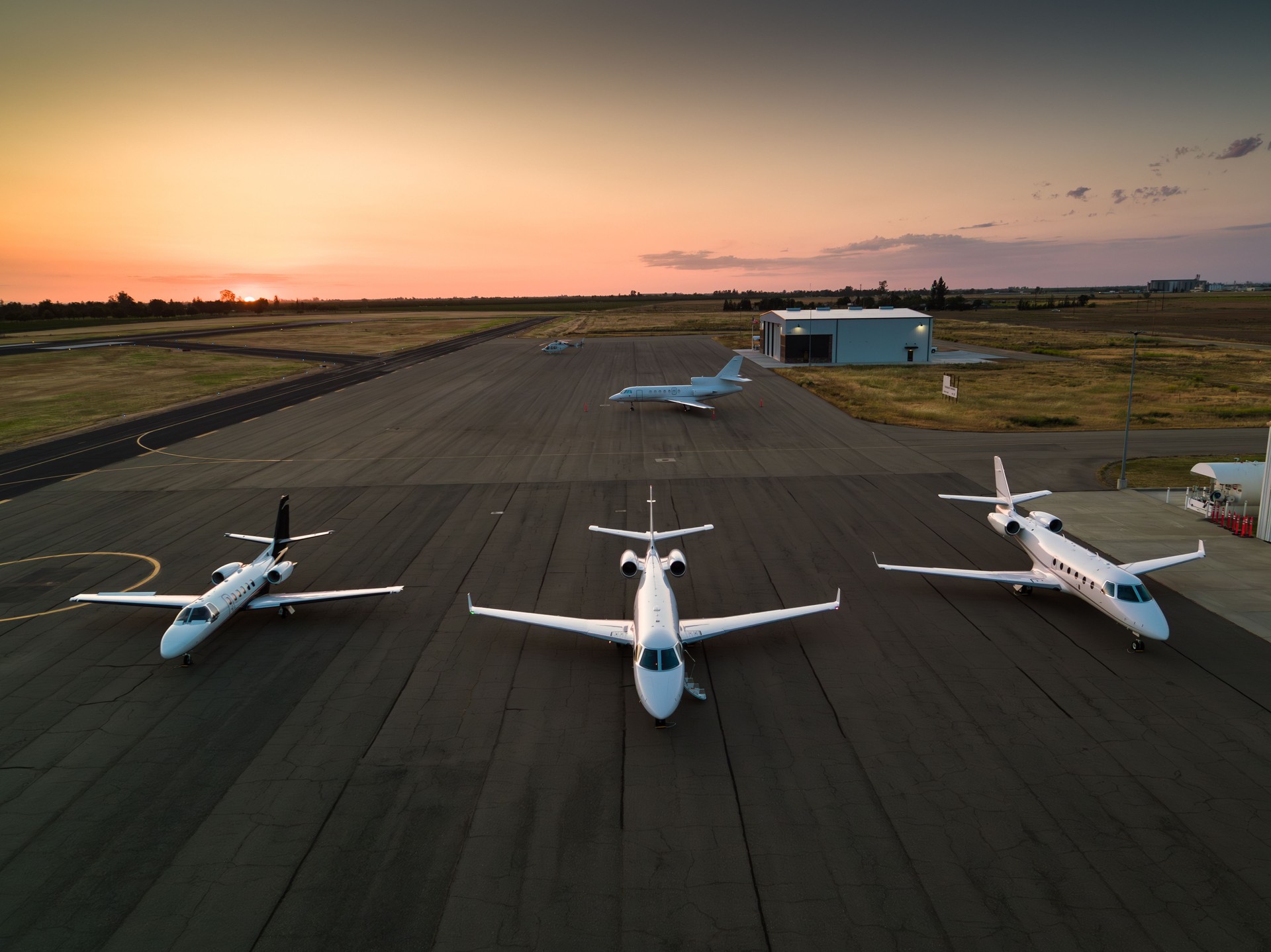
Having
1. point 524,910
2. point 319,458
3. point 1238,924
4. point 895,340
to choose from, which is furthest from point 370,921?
point 895,340

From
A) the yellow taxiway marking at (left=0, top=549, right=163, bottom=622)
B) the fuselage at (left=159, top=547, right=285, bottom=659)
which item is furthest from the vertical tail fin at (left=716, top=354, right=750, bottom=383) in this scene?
the fuselage at (left=159, top=547, right=285, bottom=659)

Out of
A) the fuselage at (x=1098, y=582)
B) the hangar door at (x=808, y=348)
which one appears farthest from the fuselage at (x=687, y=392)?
the fuselage at (x=1098, y=582)

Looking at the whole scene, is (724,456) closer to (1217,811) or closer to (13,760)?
(1217,811)

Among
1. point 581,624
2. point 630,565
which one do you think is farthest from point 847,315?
point 581,624

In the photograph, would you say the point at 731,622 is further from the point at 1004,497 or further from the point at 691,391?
the point at 691,391

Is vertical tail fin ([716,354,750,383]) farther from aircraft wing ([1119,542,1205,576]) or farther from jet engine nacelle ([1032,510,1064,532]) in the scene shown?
aircraft wing ([1119,542,1205,576])

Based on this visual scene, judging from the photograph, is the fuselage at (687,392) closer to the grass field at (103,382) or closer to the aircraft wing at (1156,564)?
the aircraft wing at (1156,564)
